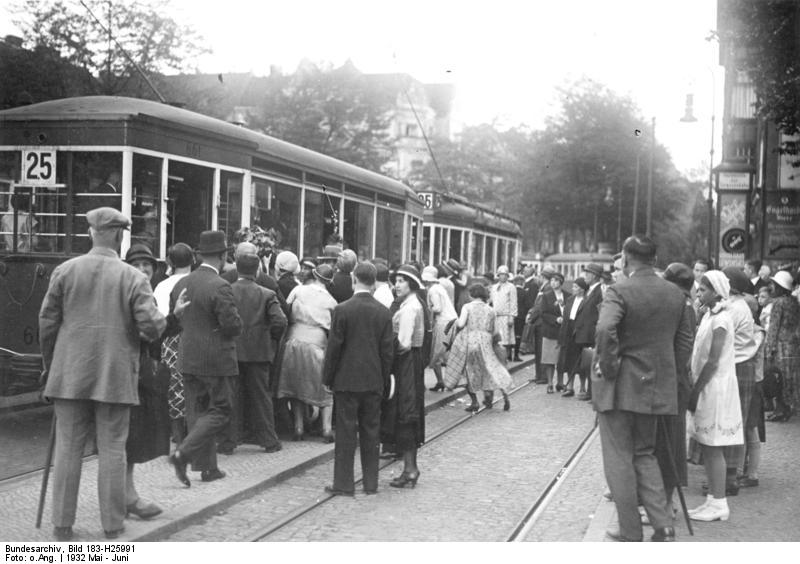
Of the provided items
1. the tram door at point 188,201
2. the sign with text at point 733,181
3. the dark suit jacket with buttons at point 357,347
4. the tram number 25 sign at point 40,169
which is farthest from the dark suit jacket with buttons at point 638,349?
the sign with text at point 733,181

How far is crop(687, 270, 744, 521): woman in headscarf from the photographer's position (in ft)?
24.0

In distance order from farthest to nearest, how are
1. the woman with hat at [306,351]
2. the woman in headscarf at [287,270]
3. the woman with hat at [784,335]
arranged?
1. the woman with hat at [784,335]
2. the woman in headscarf at [287,270]
3. the woman with hat at [306,351]

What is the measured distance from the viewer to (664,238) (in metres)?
54.2

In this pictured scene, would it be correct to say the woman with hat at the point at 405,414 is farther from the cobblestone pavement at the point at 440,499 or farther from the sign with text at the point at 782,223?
the sign with text at the point at 782,223

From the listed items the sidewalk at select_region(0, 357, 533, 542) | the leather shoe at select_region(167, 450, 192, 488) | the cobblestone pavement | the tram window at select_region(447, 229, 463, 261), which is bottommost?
the cobblestone pavement

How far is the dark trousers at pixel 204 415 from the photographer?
7508 mm

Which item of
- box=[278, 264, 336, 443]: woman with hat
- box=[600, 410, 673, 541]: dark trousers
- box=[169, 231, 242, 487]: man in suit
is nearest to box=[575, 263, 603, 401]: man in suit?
box=[278, 264, 336, 443]: woman with hat

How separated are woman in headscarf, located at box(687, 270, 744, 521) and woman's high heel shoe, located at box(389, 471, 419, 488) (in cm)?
208

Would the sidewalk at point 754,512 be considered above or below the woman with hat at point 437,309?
below

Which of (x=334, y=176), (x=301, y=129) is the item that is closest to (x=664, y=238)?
(x=301, y=129)

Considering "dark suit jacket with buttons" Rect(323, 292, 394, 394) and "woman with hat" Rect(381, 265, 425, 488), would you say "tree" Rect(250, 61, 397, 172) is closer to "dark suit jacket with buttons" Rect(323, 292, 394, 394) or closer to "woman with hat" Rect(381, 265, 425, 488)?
"woman with hat" Rect(381, 265, 425, 488)

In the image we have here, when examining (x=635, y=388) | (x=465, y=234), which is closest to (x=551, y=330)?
(x=635, y=388)

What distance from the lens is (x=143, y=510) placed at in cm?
654

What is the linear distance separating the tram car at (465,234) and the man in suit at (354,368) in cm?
1515
